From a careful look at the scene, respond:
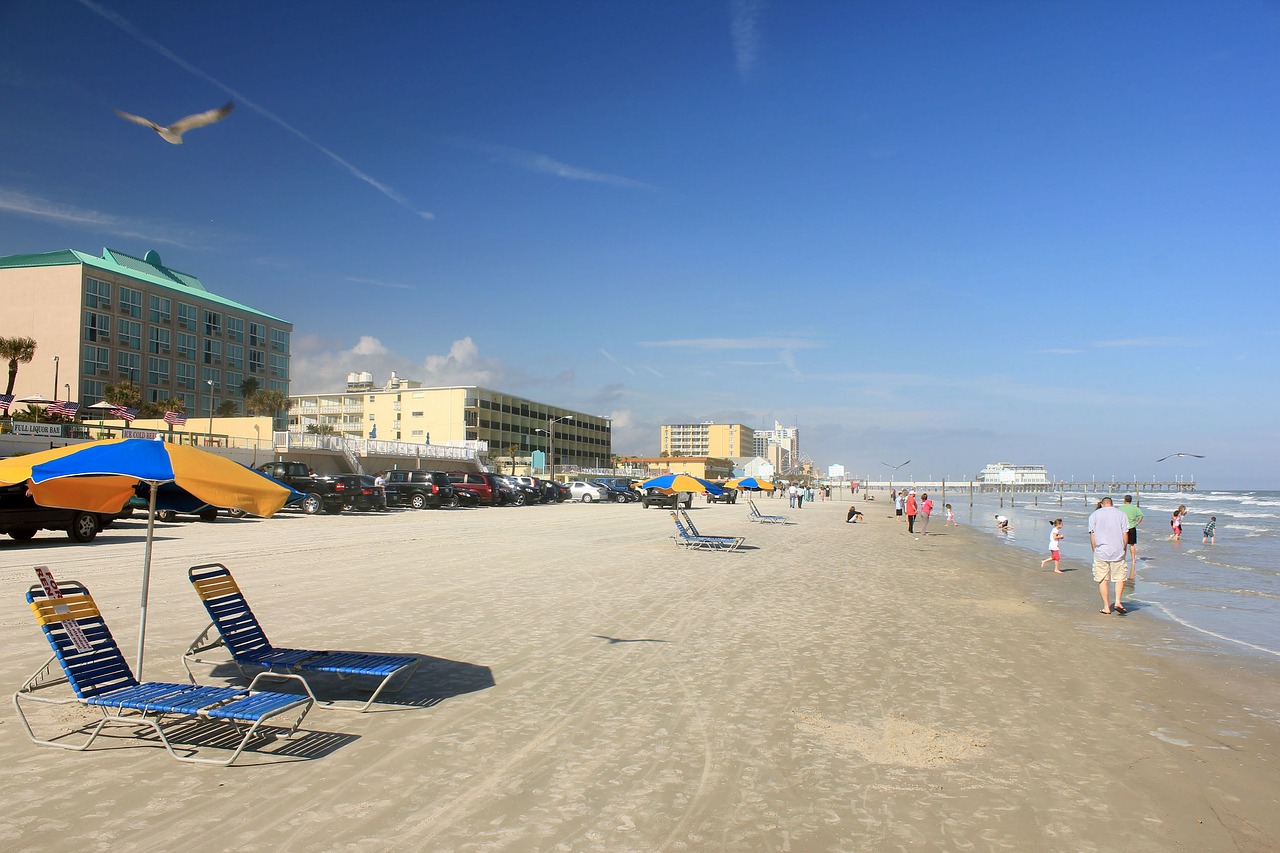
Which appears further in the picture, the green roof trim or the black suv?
the green roof trim

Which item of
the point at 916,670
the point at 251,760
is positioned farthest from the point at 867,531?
the point at 251,760

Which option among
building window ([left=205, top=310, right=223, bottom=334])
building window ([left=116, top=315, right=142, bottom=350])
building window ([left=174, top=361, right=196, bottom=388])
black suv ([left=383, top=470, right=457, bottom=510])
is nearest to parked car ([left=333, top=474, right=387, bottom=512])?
black suv ([left=383, top=470, right=457, bottom=510])

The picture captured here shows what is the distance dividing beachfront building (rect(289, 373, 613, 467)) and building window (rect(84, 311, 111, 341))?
110 feet

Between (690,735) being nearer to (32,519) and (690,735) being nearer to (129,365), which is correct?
(32,519)

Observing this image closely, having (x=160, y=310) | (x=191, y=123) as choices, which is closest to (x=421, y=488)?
(x=191, y=123)

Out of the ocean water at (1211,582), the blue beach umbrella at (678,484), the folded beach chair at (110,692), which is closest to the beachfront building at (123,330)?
the blue beach umbrella at (678,484)

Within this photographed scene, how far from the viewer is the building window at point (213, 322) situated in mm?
77688

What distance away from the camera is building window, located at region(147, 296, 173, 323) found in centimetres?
7181

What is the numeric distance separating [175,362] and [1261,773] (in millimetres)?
83216

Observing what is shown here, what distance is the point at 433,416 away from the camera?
110375 millimetres

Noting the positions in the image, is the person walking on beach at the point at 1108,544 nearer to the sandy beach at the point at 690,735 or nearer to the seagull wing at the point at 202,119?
the sandy beach at the point at 690,735

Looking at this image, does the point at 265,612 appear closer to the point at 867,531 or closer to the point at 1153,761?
the point at 1153,761

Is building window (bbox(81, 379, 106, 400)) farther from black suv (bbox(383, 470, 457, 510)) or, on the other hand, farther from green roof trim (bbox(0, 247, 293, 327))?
black suv (bbox(383, 470, 457, 510))

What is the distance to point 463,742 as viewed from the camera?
5.59 metres
